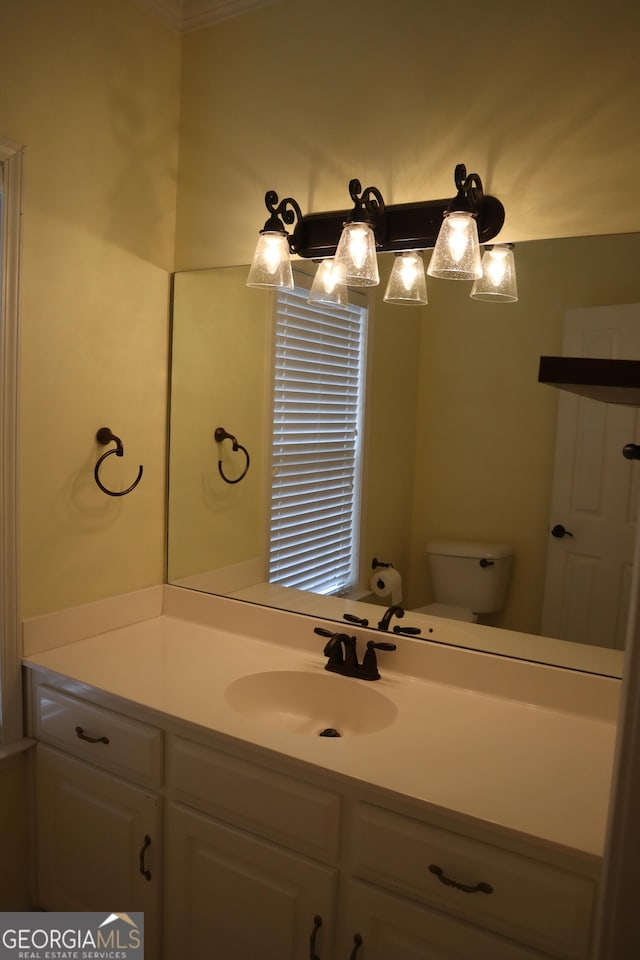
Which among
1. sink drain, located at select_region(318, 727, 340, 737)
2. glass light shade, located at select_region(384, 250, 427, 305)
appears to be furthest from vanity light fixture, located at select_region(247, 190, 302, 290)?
sink drain, located at select_region(318, 727, 340, 737)

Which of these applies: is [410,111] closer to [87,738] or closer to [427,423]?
[427,423]

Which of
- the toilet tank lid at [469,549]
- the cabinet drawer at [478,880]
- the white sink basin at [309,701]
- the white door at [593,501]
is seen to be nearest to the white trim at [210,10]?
the white door at [593,501]

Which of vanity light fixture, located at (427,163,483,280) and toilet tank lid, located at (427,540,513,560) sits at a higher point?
vanity light fixture, located at (427,163,483,280)

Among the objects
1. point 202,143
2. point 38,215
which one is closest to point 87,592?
point 38,215

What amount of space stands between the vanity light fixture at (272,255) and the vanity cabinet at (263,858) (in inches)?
44.3

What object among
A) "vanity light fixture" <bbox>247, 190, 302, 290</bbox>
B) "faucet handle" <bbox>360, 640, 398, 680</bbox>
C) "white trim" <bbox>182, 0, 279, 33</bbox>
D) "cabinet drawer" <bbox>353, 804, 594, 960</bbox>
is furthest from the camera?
"white trim" <bbox>182, 0, 279, 33</bbox>

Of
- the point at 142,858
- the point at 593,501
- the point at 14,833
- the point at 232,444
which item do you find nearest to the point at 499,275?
the point at 593,501

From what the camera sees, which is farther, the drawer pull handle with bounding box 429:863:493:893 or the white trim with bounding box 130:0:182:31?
the white trim with bounding box 130:0:182:31

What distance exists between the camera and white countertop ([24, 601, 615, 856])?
1.18 meters

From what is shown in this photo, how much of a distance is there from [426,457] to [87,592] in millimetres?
1040

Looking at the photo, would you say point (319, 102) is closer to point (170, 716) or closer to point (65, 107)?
point (65, 107)

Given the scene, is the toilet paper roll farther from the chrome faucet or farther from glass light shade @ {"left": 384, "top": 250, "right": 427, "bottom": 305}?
glass light shade @ {"left": 384, "top": 250, "right": 427, "bottom": 305}

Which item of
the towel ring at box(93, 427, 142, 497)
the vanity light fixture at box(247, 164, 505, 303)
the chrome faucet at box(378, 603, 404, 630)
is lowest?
the chrome faucet at box(378, 603, 404, 630)

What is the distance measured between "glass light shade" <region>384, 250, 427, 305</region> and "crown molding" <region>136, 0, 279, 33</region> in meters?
0.85
